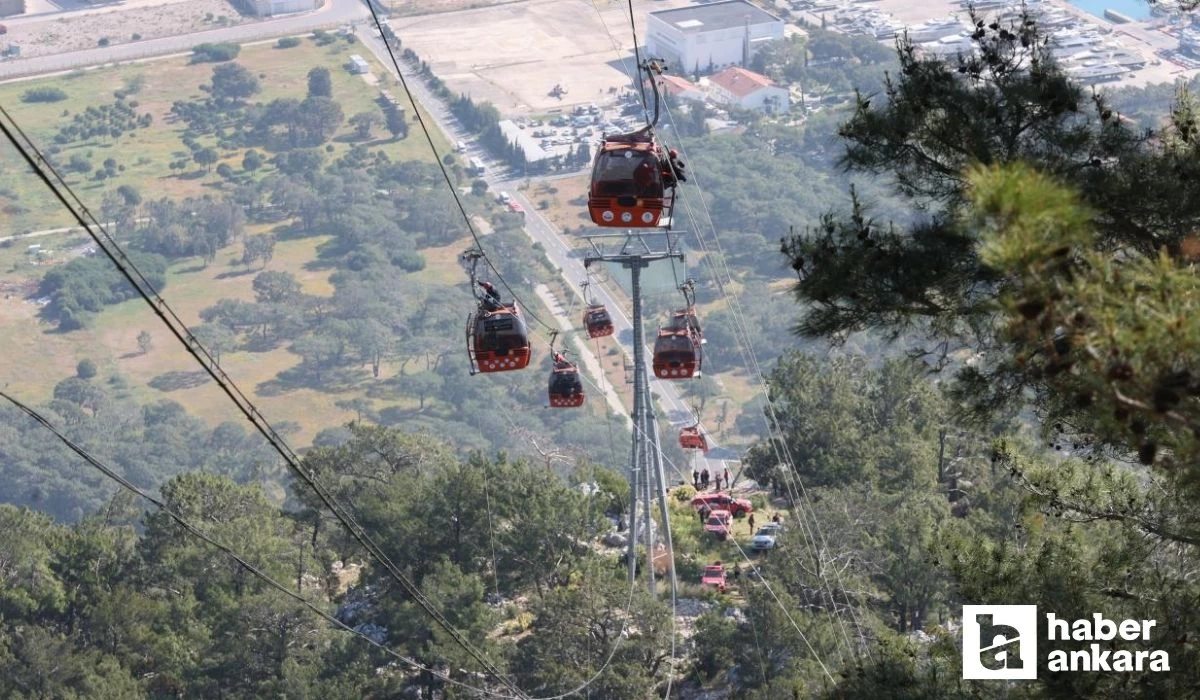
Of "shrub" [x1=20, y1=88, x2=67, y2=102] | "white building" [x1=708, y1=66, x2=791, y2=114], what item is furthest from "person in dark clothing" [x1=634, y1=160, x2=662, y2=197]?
"shrub" [x1=20, y1=88, x2=67, y2=102]

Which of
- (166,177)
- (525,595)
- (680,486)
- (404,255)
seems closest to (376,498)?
(525,595)

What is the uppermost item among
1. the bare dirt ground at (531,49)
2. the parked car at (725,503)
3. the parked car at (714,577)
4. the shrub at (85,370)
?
the parked car at (714,577)

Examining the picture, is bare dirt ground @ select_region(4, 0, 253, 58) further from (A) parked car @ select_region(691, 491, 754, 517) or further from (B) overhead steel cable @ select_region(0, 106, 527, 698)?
(B) overhead steel cable @ select_region(0, 106, 527, 698)

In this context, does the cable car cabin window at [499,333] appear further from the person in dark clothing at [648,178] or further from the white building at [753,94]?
the white building at [753,94]

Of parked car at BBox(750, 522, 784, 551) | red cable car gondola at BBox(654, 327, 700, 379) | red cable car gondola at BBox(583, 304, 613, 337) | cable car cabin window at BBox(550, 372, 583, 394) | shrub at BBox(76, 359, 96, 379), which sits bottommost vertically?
shrub at BBox(76, 359, 96, 379)

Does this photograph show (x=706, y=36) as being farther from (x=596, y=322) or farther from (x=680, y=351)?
(x=680, y=351)

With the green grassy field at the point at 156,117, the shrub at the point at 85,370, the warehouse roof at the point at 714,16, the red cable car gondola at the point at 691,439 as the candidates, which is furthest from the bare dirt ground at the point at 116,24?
the red cable car gondola at the point at 691,439

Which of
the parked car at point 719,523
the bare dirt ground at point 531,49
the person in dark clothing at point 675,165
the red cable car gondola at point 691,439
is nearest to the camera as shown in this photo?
the person in dark clothing at point 675,165
